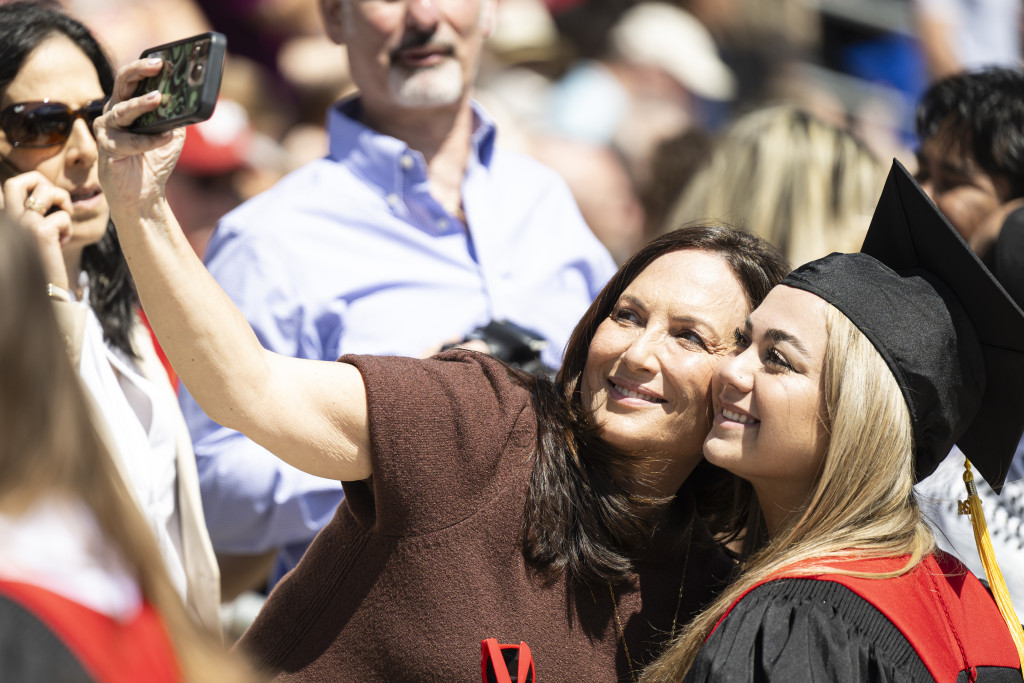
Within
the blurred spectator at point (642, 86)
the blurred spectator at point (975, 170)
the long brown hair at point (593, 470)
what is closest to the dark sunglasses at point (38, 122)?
the long brown hair at point (593, 470)

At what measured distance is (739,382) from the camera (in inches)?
82.9

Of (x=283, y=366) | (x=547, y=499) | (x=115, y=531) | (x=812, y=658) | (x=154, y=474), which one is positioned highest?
(x=115, y=531)

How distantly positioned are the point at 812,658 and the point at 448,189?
2027 mm

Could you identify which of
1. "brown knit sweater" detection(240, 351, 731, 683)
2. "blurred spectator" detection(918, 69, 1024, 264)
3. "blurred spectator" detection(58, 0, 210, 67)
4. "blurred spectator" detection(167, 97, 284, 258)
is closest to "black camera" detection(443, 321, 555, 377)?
"brown knit sweater" detection(240, 351, 731, 683)

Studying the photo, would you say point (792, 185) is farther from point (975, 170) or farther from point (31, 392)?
point (31, 392)

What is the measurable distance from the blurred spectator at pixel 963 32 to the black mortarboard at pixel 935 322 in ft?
15.9

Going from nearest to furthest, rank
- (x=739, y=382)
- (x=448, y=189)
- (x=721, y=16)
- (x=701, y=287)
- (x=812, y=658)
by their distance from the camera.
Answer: (x=812, y=658) → (x=739, y=382) → (x=701, y=287) → (x=448, y=189) → (x=721, y=16)

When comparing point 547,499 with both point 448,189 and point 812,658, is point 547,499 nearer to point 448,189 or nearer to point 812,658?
point 812,658

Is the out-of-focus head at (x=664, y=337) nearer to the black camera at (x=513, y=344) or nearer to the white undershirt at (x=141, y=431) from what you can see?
the black camera at (x=513, y=344)

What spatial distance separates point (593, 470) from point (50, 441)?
4.19ft

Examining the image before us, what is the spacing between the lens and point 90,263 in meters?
2.62

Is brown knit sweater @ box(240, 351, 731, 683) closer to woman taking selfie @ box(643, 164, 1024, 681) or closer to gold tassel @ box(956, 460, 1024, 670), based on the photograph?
woman taking selfie @ box(643, 164, 1024, 681)

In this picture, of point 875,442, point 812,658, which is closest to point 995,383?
point 875,442

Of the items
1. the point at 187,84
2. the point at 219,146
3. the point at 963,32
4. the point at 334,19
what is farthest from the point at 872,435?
the point at 963,32
